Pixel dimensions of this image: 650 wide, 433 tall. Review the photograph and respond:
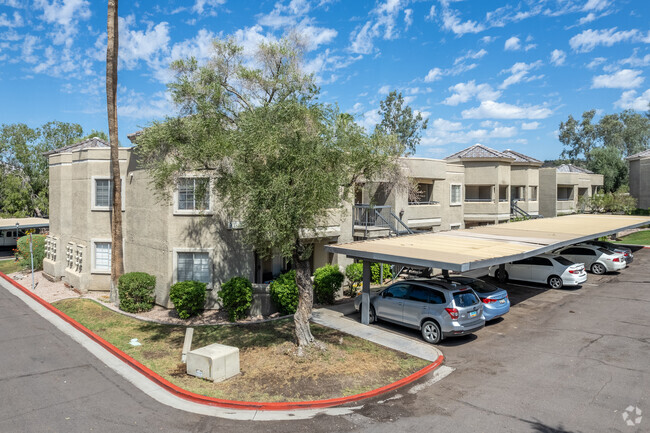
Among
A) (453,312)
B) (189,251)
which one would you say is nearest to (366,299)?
(453,312)

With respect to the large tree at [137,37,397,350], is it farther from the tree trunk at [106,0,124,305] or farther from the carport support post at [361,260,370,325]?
the tree trunk at [106,0,124,305]

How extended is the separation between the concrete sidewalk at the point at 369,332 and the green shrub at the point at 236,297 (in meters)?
2.66

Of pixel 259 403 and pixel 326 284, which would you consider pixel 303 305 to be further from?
pixel 326 284

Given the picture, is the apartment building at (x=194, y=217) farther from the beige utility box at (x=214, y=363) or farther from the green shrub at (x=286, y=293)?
the beige utility box at (x=214, y=363)

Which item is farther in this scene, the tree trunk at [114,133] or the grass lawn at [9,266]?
the grass lawn at [9,266]

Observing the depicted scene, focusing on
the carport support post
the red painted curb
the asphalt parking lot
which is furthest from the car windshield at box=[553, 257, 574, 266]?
the red painted curb

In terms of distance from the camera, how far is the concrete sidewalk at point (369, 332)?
40.0ft

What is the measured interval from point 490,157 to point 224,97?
22.2m

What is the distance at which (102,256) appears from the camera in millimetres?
21109

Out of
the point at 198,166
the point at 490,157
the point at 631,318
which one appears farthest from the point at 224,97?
the point at 490,157

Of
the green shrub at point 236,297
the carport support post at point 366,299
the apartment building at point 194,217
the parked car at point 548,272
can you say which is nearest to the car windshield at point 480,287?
the carport support post at point 366,299

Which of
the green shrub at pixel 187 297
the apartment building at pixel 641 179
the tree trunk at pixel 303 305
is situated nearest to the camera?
the tree trunk at pixel 303 305

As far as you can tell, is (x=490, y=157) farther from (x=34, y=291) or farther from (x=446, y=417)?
(x=34, y=291)

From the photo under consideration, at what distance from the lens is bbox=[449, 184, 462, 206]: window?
29.0 m
